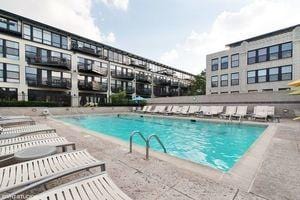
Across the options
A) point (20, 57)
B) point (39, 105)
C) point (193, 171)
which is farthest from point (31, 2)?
point (193, 171)

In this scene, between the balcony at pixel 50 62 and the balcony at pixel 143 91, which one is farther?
the balcony at pixel 143 91

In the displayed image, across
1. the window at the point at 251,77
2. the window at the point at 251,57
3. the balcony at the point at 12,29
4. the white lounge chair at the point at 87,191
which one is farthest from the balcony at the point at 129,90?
the white lounge chair at the point at 87,191

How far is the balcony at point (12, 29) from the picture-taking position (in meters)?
19.0

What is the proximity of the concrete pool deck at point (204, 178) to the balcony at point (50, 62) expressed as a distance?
73.0 feet

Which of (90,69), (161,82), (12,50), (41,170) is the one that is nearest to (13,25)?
(12,50)

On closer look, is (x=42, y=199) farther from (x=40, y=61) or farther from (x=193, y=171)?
(x=40, y=61)

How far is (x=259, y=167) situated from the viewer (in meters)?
3.63

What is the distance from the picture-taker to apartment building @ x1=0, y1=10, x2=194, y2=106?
19766 millimetres

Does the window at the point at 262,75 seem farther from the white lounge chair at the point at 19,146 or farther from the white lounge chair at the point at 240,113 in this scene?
the white lounge chair at the point at 19,146

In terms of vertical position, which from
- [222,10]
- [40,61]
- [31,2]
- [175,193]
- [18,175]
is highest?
[31,2]

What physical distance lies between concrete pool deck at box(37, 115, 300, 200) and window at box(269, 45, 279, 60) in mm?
19749

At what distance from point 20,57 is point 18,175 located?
23474 millimetres

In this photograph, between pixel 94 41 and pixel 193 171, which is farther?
pixel 94 41

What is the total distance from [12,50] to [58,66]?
5.08 metres
